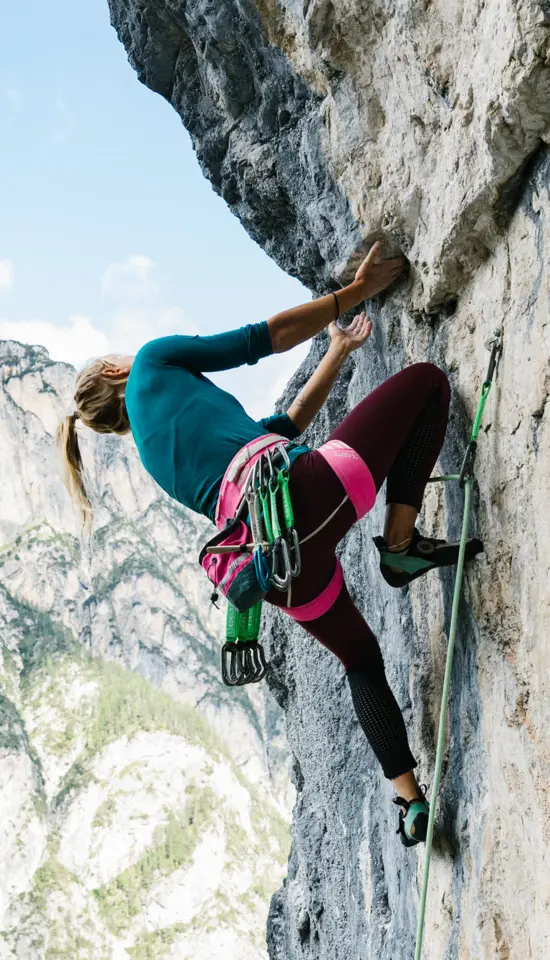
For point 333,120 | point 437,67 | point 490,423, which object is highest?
point 333,120

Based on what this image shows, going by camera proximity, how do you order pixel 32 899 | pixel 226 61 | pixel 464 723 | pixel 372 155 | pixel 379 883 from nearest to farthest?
pixel 464 723, pixel 372 155, pixel 226 61, pixel 379 883, pixel 32 899

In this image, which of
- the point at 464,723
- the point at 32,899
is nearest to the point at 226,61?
the point at 464,723

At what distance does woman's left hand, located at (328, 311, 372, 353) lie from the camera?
434 centimetres

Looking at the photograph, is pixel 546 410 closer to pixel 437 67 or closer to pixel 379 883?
pixel 437 67

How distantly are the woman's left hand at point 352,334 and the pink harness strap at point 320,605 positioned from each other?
1.32 meters

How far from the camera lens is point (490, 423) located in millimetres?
3135

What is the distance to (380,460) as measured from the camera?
10.4ft

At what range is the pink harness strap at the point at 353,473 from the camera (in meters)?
3.07

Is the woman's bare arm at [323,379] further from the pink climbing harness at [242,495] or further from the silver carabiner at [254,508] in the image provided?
the silver carabiner at [254,508]

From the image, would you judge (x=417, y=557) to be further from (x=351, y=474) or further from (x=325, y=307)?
(x=325, y=307)

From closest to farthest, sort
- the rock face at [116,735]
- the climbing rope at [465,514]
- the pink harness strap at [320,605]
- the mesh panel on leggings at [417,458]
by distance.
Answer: the climbing rope at [465,514] < the mesh panel on leggings at [417,458] < the pink harness strap at [320,605] < the rock face at [116,735]

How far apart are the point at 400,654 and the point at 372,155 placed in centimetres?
235

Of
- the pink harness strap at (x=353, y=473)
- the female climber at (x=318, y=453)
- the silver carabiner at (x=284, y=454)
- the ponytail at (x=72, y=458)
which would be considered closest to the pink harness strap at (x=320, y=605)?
the female climber at (x=318, y=453)

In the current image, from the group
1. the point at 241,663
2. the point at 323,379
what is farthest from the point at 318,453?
the point at 323,379
